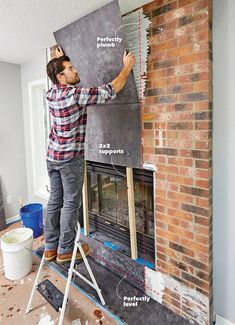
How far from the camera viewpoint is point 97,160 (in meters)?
2.34

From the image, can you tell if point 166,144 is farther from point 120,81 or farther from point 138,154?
point 120,81

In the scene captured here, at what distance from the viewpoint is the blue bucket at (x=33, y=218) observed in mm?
3047

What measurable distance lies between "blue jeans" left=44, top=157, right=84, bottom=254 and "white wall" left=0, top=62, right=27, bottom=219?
202 centimetres

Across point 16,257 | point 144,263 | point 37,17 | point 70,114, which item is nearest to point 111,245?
point 144,263

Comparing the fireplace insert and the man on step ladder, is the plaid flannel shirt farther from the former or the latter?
the fireplace insert

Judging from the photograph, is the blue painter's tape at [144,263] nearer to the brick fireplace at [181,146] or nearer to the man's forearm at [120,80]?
the brick fireplace at [181,146]

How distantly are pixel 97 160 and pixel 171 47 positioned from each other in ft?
4.03

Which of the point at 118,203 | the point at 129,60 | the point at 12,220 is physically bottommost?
the point at 12,220

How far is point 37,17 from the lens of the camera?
6.38 ft

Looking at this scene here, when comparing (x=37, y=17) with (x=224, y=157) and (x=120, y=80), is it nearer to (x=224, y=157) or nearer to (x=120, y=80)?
(x=120, y=80)

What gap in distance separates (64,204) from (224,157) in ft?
3.82

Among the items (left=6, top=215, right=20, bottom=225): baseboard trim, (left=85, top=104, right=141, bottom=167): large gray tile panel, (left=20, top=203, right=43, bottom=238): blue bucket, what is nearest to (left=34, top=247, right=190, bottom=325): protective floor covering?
(left=20, top=203, right=43, bottom=238): blue bucket

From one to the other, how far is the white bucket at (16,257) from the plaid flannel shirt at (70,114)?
111cm

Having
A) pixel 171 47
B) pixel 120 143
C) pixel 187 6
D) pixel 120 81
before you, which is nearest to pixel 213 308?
pixel 120 143
